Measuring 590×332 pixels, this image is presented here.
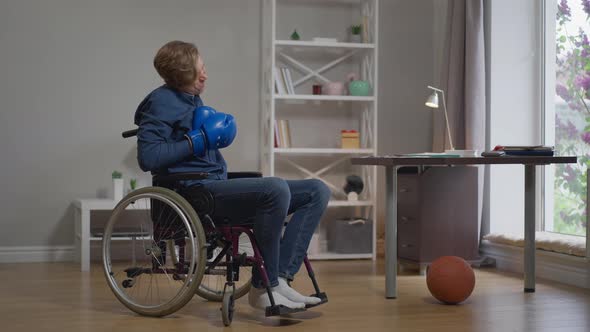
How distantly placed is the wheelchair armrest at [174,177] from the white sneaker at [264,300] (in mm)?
471

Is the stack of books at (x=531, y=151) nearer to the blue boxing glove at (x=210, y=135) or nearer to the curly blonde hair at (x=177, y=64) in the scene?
the blue boxing glove at (x=210, y=135)

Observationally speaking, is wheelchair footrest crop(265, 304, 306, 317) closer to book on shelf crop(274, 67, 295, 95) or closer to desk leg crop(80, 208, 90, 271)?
desk leg crop(80, 208, 90, 271)

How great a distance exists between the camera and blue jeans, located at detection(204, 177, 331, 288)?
2.84 m

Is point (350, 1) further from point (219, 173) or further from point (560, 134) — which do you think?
point (219, 173)

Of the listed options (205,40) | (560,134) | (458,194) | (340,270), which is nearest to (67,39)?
(205,40)

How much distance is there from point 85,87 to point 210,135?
231cm

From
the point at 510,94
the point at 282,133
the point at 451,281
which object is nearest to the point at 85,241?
the point at 282,133

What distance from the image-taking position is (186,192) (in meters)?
2.95

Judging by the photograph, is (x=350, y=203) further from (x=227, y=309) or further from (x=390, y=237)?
(x=227, y=309)

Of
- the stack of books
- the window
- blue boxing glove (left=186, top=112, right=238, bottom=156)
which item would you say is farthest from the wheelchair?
the window

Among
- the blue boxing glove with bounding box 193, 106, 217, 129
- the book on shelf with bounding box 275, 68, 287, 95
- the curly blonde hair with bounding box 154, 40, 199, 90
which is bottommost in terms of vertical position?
the blue boxing glove with bounding box 193, 106, 217, 129

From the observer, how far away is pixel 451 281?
129 inches

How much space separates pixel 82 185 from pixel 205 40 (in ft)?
3.97

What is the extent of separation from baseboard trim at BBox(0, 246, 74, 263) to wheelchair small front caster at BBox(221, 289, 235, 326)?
2336 mm
